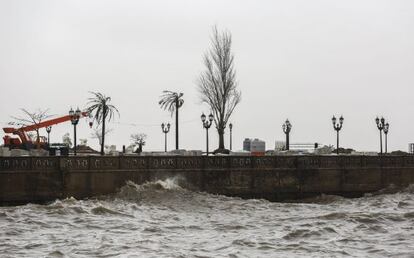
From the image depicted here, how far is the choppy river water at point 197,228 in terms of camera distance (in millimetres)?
17391

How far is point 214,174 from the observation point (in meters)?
34.5

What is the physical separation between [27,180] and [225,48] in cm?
2980

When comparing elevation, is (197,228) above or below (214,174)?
below

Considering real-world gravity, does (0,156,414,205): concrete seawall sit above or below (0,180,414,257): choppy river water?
above

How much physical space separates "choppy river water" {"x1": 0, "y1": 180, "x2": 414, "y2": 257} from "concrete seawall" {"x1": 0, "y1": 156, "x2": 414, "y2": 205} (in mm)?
1159

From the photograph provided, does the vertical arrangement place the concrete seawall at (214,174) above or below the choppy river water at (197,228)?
above

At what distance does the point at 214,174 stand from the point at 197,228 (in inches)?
490

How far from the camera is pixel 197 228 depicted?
22094 mm

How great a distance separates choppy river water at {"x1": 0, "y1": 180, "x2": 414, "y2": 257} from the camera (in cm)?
1739

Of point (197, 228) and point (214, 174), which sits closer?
point (197, 228)

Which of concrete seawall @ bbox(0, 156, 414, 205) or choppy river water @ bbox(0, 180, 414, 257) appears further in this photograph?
concrete seawall @ bbox(0, 156, 414, 205)

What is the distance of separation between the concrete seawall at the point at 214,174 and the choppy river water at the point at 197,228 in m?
1.16

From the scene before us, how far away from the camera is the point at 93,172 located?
3198 cm

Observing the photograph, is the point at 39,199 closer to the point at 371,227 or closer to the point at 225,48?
the point at 371,227
